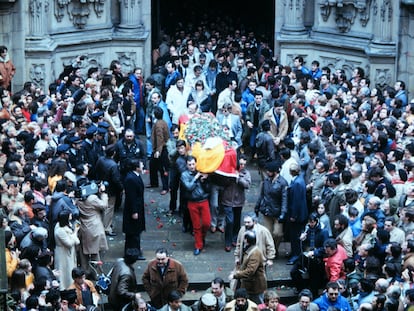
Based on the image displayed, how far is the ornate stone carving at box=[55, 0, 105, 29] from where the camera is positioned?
2758 centimetres

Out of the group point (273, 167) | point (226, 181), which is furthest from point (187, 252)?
point (273, 167)

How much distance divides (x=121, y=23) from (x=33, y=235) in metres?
13.9

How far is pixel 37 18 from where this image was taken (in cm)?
2653

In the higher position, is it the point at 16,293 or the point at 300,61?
the point at 300,61

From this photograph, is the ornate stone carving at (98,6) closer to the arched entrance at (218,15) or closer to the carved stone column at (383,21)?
the arched entrance at (218,15)

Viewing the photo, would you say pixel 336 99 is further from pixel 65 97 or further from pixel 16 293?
pixel 16 293

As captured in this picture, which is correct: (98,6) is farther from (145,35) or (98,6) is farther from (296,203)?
(296,203)

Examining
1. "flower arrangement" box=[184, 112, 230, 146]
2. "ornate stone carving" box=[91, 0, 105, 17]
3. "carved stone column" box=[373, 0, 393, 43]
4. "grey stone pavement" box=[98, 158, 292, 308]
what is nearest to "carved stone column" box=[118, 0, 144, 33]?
"ornate stone carving" box=[91, 0, 105, 17]

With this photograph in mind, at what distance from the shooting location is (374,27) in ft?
88.9

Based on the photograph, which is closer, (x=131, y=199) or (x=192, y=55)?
(x=131, y=199)

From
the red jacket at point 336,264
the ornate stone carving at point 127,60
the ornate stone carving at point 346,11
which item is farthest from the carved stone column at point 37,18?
the red jacket at point 336,264

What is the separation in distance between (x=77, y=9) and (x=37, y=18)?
178 cm

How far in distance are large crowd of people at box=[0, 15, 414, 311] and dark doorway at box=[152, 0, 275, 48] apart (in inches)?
275

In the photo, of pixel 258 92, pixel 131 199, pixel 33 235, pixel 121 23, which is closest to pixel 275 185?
pixel 131 199
